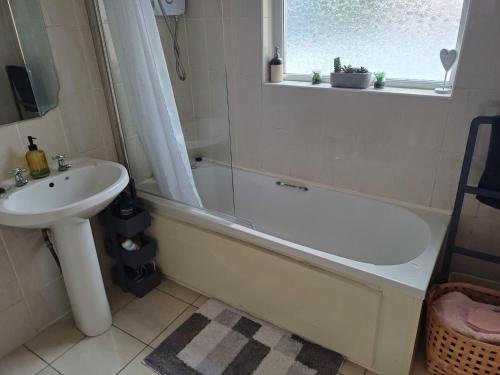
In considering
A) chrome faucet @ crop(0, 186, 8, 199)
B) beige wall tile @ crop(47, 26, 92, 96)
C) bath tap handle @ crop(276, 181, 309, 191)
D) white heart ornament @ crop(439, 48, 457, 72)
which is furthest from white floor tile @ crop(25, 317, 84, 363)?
white heart ornament @ crop(439, 48, 457, 72)

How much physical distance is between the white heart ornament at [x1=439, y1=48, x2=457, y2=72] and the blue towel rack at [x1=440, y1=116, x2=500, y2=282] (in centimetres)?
31

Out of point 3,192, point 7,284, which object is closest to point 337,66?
point 3,192

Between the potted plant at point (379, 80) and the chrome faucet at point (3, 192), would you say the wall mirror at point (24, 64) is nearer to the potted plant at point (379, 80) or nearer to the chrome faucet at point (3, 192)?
the chrome faucet at point (3, 192)

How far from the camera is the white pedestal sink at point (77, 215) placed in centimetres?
146

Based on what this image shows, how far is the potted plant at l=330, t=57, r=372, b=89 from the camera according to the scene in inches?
73.1

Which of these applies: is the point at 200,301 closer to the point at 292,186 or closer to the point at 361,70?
the point at 292,186

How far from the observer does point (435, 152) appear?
1.74 metres

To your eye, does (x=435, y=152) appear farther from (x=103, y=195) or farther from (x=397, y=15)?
(x=103, y=195)

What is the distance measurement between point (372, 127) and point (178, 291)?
4.75 feet

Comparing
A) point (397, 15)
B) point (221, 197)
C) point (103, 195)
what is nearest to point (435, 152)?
point (397, 15)

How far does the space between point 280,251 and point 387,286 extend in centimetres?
47

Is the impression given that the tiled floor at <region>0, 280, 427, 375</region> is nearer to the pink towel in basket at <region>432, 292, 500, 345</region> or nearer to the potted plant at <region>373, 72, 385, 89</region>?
the pink towel in basket at <region>432, 292, 500, 345</region>

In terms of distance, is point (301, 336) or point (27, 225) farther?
point (301, 336)

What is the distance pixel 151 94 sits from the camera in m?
1.82
